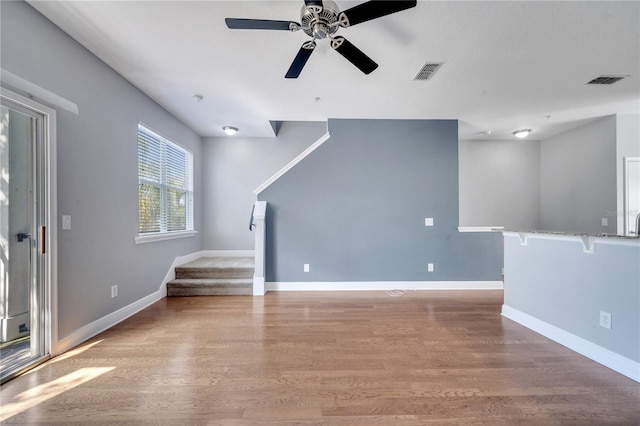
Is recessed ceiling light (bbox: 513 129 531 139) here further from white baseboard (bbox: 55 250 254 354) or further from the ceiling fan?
white baseboard (bbox: 55 250 254 354)

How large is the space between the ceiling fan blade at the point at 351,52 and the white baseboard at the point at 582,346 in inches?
116

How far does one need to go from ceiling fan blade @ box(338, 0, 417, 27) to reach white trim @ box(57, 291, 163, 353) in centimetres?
342

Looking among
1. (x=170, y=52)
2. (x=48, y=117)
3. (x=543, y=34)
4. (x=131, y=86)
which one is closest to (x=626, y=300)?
(x=543, y=34)

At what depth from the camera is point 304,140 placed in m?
5.29

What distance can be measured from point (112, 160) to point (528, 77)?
4.66m

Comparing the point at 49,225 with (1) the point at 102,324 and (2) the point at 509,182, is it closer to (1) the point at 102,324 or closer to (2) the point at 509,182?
(1) the point at 102,324

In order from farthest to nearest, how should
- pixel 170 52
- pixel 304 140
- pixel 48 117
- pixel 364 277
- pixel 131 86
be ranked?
pixel 304 140, pixel 364 277, pixel 131 86, pixel 170 52, pixel 48 117

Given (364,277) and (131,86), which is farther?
(364,277)

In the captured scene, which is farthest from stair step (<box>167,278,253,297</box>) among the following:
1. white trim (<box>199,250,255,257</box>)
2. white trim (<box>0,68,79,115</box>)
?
white trim (<box>0,68,79,115</box>)

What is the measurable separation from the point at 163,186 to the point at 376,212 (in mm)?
3323

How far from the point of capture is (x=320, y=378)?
6.07 feet

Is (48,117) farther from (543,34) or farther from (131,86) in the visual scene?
(543,34)

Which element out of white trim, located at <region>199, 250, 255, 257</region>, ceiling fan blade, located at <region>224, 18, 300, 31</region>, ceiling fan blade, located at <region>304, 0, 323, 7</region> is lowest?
white trim, located at <region>199, 250, 255, 257</region>

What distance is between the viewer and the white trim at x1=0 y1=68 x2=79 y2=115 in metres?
1.81
